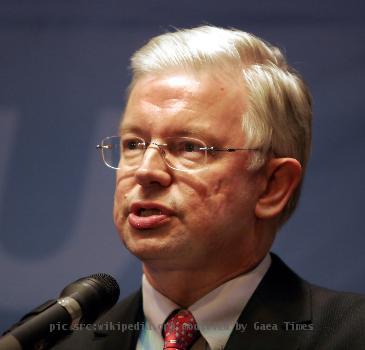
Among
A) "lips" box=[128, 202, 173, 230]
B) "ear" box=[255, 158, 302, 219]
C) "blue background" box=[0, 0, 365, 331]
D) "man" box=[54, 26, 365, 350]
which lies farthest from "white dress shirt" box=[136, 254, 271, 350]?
"blue background" box=[0, 0, 365, 331]

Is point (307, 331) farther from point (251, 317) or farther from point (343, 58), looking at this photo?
point (343, 58)

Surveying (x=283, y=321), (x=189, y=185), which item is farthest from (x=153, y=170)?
(x=283, y=321)

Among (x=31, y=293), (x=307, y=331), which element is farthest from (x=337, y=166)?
(x=31, y=293)

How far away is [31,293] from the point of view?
2.63 meters

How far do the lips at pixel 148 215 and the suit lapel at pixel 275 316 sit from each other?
0.37m

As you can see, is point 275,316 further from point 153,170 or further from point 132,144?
point 132,144

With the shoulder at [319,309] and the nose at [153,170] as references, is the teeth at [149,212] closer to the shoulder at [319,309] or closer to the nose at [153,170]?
the nose at [153,170]

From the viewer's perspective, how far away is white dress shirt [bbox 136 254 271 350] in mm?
1852

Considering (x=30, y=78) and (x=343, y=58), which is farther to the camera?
(x=30, y=78)

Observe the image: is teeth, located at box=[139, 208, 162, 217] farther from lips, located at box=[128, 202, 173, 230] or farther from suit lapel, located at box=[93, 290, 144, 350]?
suit lapel, located at box=[93, 290, 144, 350]

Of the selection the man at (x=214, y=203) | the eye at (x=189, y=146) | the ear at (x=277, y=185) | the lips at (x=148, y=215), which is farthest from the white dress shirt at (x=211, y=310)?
the eye at (x=189, y=146)

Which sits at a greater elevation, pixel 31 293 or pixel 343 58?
pixel 343 58

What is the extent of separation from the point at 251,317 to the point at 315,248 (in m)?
0.71

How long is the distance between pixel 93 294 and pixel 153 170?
16.4 inches
